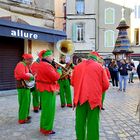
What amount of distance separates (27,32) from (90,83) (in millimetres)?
9614

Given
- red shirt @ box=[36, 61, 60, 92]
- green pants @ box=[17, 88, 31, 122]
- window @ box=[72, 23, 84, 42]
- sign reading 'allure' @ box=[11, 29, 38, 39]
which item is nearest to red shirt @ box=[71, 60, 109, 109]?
red shirt @ box=[36, 61, 60, 92]

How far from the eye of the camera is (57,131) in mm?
7789

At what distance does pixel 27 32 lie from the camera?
15211 millimetres

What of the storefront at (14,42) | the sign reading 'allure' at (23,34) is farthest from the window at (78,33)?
the sign reading 'allure' at (23,34)

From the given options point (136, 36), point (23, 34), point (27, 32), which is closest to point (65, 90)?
point (23, 34)

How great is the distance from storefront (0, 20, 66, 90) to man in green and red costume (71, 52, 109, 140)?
828 cm

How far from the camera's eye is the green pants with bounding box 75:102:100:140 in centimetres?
604

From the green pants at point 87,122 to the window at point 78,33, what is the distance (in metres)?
33.8

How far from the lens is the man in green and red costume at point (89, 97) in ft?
19.7

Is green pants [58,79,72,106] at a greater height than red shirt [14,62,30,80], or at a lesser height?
lesser

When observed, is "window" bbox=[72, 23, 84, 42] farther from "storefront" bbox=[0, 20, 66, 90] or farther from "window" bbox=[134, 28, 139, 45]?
"storefront" bbox=[0, 20, 66, 90]

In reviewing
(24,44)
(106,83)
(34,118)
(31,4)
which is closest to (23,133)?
(34,118)

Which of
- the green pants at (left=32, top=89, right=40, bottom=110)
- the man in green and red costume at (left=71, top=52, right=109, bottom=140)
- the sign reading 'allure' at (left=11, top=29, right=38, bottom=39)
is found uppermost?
the sign reading 'allure' at (left=11, top=29, right=38, bottom=39)

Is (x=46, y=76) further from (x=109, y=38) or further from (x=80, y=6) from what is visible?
(x=109, y=38)
